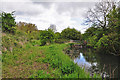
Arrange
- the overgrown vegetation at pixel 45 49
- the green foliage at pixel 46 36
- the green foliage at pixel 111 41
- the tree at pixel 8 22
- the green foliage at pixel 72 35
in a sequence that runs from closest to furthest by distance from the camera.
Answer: the overgrown vegetation at pixel 45 49 < the green foliage at pixel 111 41 < the tree at pixel 8 22 < the green foliage at pixel 46 36 < the green foliage at pixel 72 35

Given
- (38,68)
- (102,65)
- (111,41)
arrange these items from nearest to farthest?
(38,68)
(102,65)
(111,41)

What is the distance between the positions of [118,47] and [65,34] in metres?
22.1

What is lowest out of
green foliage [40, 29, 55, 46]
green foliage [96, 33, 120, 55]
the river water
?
the river water

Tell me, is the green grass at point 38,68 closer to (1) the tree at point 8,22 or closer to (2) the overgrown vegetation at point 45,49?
(2) the overgrown vegetation at point 45,49

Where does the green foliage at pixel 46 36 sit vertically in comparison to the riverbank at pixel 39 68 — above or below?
above

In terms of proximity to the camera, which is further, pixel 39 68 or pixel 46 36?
pixel 46 36

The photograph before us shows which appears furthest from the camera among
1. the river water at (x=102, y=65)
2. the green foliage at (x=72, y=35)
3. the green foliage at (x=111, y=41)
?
the green foliage at (x=72, y=35)

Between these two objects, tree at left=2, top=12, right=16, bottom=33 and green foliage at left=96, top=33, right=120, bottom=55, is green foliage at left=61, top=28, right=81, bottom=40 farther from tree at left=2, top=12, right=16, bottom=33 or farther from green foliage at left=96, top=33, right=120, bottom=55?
tree at left=2, top=12, right=16, bottom=33

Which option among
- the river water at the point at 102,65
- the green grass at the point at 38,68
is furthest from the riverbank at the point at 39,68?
the river water at the point at 102,65

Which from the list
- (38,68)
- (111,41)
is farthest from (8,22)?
(111,41)

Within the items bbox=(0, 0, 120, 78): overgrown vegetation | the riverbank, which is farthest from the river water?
bbox=(0, 0, 120, 78): overgrown vegetation

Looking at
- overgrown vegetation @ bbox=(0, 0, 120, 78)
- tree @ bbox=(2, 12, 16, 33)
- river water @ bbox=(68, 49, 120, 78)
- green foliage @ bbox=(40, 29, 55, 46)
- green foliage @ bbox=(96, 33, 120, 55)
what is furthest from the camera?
green foliage @ bbox=(40, 29, 55, 46)

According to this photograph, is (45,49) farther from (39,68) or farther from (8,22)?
(39,68)

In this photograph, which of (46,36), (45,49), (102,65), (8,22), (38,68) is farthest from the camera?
(46,36)
